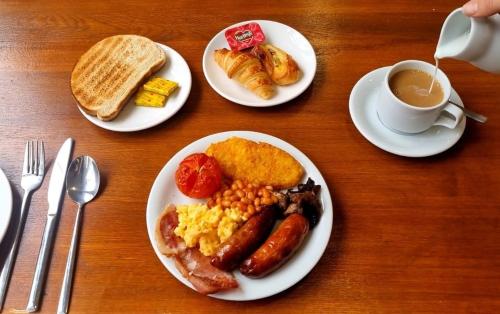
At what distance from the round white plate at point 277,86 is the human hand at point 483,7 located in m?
0.53

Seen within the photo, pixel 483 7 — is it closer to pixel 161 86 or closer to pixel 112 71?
pixel 161 86

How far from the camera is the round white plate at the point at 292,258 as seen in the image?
1014 millimetres

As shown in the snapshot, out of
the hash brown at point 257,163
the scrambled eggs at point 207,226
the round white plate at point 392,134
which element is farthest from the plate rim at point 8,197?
the round white plate at point 392,134

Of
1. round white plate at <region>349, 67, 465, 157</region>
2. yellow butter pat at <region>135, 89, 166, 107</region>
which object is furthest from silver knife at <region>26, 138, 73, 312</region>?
round white plate at <region>349, 67, 465, 157</region>

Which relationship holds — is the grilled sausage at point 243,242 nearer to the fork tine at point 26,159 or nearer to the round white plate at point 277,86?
the round white plate at point 277,86

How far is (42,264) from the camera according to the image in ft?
3.52

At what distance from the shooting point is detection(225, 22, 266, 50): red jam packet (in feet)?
4.90

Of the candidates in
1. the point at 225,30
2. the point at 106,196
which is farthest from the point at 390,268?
the point at 225,30

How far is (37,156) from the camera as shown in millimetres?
1260

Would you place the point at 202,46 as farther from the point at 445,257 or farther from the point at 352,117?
the point at 445,257

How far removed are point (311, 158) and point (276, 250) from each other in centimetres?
38

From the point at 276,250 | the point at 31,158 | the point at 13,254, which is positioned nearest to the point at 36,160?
the point at 31,158

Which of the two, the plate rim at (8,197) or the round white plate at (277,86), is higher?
the round white plate at (277,86)

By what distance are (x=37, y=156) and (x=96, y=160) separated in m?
0.17
